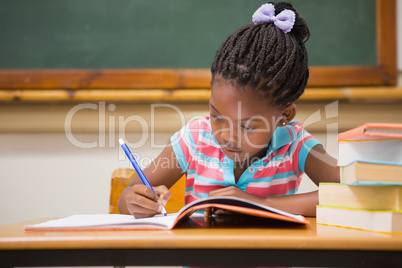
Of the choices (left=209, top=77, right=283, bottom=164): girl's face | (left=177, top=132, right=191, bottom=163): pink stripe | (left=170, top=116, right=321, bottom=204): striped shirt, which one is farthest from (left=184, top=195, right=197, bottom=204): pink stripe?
(left=209, top=77, right=283, bottom=164): girl's face

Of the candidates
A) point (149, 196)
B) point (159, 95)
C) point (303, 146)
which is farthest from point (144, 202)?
point (159, 95)

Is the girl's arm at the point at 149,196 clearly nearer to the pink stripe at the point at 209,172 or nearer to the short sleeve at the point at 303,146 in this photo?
the pink stripe at the point at 209,172

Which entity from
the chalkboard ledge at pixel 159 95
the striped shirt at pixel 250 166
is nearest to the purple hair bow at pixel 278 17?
the striped shirt at pixel 250 166

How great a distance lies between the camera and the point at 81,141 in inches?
58.5

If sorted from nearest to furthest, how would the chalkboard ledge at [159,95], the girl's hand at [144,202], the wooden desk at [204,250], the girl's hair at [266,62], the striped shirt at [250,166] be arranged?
the wooden desk at [204,250] < the girl's hand at [144,202] < the girl's hair at [266,62] < the striped shirt at [250,166] < the chalkboard ledge at [159,95]

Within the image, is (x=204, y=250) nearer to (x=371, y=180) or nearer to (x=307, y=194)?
(x=371, y=180)

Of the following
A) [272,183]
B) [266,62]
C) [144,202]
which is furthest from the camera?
[272,183]

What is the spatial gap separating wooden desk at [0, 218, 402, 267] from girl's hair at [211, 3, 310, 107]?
1.46 feet

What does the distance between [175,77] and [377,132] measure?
3.15 ft

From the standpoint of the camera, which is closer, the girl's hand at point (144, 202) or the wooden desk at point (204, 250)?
the wooden desk at point (204, 250)

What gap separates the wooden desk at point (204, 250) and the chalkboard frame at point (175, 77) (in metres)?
0.97

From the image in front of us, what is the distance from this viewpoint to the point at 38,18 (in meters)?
1.51

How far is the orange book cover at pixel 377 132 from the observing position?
0.56m

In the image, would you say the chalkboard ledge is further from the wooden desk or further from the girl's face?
the wooden desk
